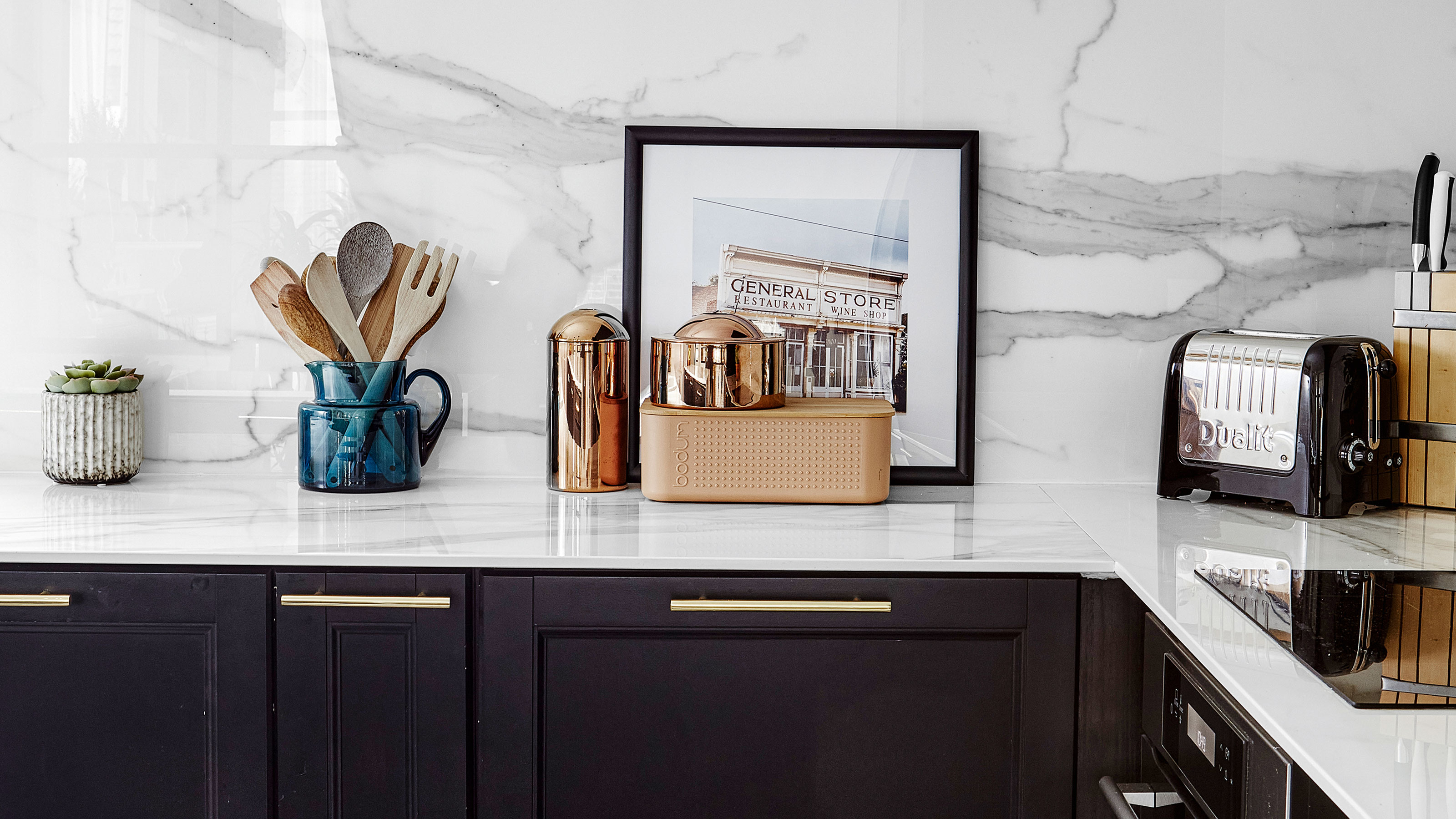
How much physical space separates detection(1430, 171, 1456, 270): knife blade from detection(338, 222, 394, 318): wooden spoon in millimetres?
1662

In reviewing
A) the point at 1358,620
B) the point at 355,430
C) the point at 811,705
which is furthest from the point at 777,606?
the point at 355,430

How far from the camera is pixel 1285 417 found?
156 cm

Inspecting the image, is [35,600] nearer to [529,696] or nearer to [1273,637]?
[529,696]

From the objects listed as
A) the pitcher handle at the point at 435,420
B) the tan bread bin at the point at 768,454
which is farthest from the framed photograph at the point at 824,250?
the pitcher handle at the point at 435,420

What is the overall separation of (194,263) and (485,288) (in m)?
0.52

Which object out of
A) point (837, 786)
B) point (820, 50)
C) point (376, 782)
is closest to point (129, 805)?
point (376, 782)

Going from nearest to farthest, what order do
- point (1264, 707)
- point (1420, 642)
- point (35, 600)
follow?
point (1264, 707), point (1420, 642), point (35, 600)

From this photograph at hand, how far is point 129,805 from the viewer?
135 centimetres

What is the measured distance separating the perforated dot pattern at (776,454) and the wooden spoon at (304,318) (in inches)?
24.3

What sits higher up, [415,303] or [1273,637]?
[415,303]

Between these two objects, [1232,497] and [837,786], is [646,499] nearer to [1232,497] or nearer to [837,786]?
[837,786]

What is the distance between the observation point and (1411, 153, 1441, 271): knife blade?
1.63 m

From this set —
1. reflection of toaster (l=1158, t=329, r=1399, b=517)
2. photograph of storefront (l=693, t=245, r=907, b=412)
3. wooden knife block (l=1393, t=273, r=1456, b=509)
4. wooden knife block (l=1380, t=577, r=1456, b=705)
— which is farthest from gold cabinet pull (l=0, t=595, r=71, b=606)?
wooden knife block (l=1393, t=273, r=1456, b=509)

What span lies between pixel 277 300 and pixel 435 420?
33 centimetres
